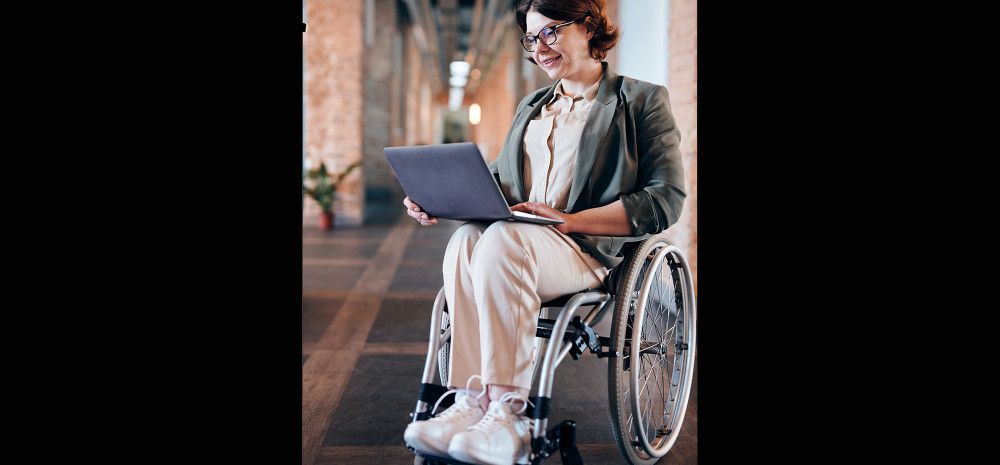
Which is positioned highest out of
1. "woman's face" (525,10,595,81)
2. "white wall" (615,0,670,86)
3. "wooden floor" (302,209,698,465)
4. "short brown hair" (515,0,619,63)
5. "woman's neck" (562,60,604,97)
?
"white wall" (615,0,670,86)

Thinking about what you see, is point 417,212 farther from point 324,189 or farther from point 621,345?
point 324,189

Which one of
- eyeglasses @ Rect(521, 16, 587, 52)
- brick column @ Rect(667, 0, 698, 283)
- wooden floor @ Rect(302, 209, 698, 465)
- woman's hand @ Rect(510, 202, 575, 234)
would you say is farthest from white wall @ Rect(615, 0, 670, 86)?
woman's hand @ Rect(510, 202, 575, 234)

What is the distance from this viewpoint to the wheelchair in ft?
5.32

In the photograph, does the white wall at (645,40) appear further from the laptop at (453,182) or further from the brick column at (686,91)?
the laptop at (453,182)

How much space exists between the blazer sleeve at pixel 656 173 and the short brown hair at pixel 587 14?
0.59 ft

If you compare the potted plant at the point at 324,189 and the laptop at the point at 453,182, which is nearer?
the laptop at the point at 453,182

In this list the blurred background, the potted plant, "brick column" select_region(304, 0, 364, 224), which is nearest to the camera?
the blurred background

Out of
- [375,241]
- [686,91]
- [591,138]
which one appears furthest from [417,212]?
[375,241]

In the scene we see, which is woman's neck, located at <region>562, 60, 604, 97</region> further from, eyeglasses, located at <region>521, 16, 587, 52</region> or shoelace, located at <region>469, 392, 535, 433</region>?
shoelace, located at <region>469, 392, 535, 433</region>

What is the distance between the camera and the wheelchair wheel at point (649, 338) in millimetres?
1733

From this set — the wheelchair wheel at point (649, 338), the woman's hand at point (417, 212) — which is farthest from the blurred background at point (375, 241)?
the woman's hand at point (417, 212)

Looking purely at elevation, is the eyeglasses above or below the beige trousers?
above

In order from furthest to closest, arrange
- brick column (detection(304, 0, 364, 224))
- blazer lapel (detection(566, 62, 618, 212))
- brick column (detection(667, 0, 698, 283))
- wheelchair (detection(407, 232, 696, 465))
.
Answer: brick column (detection(304, 0, 364, 224)), brick column (detection(667, 0, 698, 283)), blazer lapel (detection(566, 62, 618, 212)), wheelchair (detection(407, 232, 696, 465))
